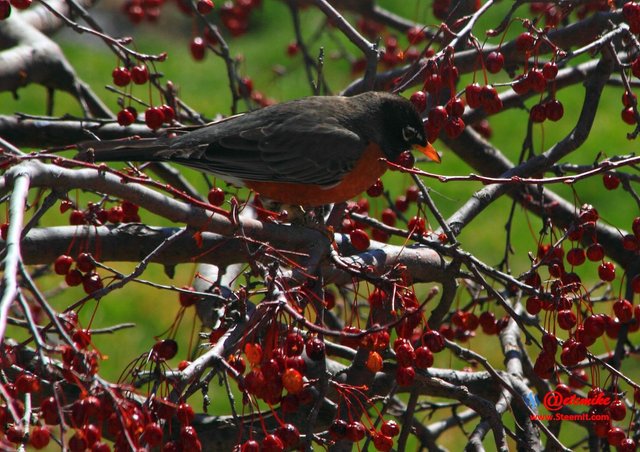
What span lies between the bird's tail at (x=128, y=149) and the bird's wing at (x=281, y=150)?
200 millimetres

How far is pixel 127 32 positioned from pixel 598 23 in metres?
7.11

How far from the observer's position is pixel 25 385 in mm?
1718

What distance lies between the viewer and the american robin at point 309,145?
10.6 ft

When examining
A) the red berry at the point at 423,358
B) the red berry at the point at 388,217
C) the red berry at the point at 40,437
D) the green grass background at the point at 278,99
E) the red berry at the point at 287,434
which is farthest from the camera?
the green grass background at the point at 278,99

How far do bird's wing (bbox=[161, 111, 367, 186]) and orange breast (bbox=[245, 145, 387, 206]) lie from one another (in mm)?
25

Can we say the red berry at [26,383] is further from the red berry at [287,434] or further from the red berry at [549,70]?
the red berry at [549,70]

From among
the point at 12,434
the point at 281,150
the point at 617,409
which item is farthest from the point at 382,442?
the point at 281,150

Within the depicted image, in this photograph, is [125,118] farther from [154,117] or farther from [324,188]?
[324,188]

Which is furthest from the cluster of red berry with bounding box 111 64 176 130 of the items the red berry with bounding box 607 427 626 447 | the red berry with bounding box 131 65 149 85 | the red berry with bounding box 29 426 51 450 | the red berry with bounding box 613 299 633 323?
the red berry with bounding box 607 427 626 447

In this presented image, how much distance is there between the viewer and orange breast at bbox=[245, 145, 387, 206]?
10.6 ft

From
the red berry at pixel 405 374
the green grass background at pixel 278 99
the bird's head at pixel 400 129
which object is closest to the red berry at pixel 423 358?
the red berry at pixel 405 374

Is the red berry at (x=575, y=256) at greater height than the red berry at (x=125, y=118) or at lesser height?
lesser

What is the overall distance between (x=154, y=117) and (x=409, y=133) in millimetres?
1050

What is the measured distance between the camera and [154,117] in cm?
290
